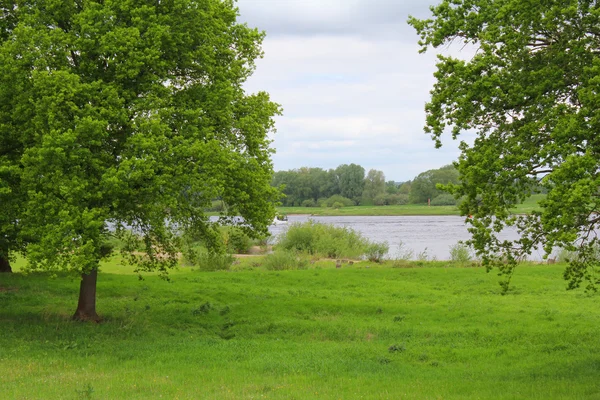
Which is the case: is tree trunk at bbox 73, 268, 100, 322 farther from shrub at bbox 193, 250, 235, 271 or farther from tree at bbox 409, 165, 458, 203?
tree at bbox 409, 165, 458, 203

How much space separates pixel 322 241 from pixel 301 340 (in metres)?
25.0

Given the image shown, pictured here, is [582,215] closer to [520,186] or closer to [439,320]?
[520,186]

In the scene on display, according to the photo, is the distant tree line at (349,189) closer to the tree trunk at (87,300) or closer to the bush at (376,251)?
the bush at (376,251)

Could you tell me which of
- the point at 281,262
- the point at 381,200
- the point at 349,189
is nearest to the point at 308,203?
the point at 349,189

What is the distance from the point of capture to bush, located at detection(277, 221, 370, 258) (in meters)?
42.5

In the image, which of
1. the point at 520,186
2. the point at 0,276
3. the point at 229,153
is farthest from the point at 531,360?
the point at 0,276

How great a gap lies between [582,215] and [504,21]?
404 cm

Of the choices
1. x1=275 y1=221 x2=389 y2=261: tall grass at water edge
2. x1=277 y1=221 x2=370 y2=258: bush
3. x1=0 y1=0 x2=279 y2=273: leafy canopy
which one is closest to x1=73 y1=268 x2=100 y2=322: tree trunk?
x1=0 y1=0 x2=279 y2=273: leafy canopy

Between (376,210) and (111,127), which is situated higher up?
(111,127)

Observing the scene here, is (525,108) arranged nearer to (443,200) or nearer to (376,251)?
(376,251)

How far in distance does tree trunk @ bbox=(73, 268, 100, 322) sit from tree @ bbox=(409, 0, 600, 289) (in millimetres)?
10815

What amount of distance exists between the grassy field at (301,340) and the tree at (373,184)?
3960 inches

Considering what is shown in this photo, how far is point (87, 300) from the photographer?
18.5 m

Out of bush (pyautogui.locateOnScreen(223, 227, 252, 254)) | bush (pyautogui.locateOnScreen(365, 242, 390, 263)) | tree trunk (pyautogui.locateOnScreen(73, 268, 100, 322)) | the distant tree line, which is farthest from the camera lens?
the distant tree line
